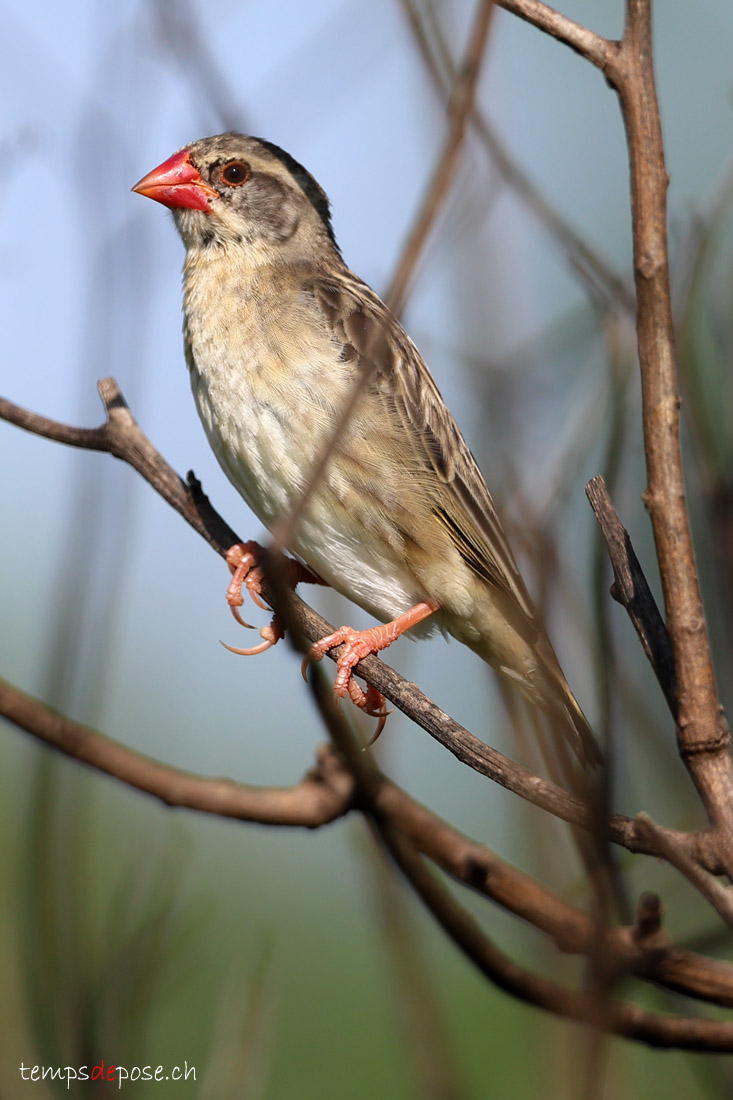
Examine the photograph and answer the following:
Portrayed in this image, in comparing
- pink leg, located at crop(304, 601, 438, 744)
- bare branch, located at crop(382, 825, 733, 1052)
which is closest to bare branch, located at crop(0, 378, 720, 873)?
pink leg, located at crop(304, 601, 438, 744)

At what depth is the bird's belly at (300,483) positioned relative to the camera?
3.41m

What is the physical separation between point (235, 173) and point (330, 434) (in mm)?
1493

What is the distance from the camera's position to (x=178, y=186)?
408cm

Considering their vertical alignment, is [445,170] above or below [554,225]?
below

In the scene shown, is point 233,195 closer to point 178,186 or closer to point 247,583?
point 178,186

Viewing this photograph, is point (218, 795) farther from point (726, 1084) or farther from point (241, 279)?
point (241, 279)

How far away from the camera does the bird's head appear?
4.06 m

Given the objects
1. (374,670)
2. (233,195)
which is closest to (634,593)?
(374,670)

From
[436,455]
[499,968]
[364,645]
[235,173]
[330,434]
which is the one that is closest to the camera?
[499,968]

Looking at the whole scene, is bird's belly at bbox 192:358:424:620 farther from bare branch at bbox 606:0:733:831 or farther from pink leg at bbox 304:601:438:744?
bare branch at bbox 606:0:733:831

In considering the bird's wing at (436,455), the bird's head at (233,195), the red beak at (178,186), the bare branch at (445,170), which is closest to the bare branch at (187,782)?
the bare branch at (445,170)

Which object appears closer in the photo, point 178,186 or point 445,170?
point 445,170

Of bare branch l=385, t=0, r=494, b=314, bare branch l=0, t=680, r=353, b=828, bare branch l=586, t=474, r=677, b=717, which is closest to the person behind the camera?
bare branch l=385, t=0, r=494, b=314

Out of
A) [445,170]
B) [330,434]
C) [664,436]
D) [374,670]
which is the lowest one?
[374,670]
